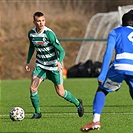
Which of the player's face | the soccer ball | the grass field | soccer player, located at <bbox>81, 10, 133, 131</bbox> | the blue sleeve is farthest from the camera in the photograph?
the player's face

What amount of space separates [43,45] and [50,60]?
300 millimetres

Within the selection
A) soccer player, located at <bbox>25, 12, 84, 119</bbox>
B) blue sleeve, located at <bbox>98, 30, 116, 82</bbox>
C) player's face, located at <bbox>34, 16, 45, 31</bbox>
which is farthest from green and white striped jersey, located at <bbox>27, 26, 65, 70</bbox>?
blue sleeve, located at <bbox>98, 30, 116, 82</bbox>

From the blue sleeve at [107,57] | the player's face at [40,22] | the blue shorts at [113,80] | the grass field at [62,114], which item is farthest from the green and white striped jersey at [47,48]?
the blue sleeve at [107,57]

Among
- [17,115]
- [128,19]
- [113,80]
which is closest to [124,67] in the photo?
[113,80]

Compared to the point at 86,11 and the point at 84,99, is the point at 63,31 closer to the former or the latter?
the point at 86,11

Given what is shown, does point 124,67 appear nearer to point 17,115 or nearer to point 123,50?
point 123,50

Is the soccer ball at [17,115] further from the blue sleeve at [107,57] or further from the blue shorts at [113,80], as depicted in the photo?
the blue sleeve at [107,57]

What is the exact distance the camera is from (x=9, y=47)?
104 feet

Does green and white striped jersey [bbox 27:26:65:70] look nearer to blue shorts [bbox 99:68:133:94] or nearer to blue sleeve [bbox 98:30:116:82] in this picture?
blue shorts [bbox 99:68:133:94]

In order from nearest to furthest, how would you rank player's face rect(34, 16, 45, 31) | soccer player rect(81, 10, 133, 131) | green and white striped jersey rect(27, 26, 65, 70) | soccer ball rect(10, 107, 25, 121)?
soccer player rect(81, 10, 133, 131) < soccer ball rect(10, 107, 25, 121) < player's face rect(34, 16, 45, 31) < green and white striped jersey rect(27, 26, 65, 70)

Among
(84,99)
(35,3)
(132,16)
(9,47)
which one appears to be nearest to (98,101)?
(132,16)

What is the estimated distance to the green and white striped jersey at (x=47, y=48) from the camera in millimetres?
10727

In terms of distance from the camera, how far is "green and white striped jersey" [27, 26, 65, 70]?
10727mm

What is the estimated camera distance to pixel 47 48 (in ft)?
35.7
